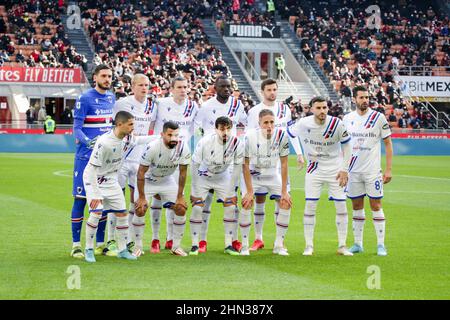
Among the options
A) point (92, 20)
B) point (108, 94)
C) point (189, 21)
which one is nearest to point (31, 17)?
point (92, 20)

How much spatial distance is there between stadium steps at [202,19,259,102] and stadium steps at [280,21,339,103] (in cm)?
425

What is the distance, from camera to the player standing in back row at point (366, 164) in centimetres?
1293

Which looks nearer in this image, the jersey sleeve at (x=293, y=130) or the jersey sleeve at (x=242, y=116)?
the jersey sleeve at (x=293, y=130)

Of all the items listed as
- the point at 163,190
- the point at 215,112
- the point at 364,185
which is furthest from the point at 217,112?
the point at 364,185

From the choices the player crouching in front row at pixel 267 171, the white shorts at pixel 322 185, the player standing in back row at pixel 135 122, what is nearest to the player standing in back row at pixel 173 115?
the player standing in back row at pixel 135 122

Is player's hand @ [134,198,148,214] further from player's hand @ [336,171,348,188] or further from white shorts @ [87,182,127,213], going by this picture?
player's hand @ [336,171,348,188]

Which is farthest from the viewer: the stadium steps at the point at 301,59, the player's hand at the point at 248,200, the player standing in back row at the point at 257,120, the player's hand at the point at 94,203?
the stadium steps at the point at 301,59

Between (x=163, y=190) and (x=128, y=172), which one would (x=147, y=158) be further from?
(x=128, y=172)

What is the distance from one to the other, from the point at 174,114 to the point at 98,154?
192 centimetres

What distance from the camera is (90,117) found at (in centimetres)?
1253

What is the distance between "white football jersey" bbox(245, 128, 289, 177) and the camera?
1298 cm

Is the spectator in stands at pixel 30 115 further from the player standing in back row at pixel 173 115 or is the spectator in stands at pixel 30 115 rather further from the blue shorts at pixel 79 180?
the blue shorts at pixel 79 180

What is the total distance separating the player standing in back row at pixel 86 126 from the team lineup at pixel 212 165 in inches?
0.5

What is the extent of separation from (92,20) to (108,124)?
40.8 m
